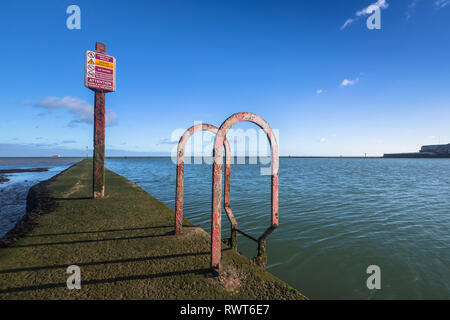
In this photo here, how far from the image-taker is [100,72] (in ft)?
24.1

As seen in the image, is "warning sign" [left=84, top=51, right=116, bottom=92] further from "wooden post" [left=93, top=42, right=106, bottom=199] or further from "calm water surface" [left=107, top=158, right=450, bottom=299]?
"calm water surface" [left=107, top=158, right=450, bottom=299]

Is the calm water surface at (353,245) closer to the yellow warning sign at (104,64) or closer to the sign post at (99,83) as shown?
the sign post at (99,83)

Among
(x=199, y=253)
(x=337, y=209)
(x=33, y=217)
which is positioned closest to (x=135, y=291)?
(x=199, y=253)

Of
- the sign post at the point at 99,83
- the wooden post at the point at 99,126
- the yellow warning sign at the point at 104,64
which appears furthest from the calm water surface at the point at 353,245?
the yellow warning sign at the point at 104,64

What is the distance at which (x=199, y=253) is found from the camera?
3635mm

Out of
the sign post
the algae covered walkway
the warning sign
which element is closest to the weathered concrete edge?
the algae covered walkway

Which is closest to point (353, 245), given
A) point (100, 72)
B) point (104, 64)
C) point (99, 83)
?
point (99, 83)

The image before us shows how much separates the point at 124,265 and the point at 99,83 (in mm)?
6708

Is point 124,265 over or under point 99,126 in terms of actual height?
under

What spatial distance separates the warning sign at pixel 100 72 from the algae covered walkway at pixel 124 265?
4.73m

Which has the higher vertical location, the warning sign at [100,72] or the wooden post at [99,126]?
the warning sign at [100,72]

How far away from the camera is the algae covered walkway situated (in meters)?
2.57

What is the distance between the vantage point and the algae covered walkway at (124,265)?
8.43ft

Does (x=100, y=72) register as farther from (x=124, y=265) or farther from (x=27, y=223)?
(x=124, y=265)
